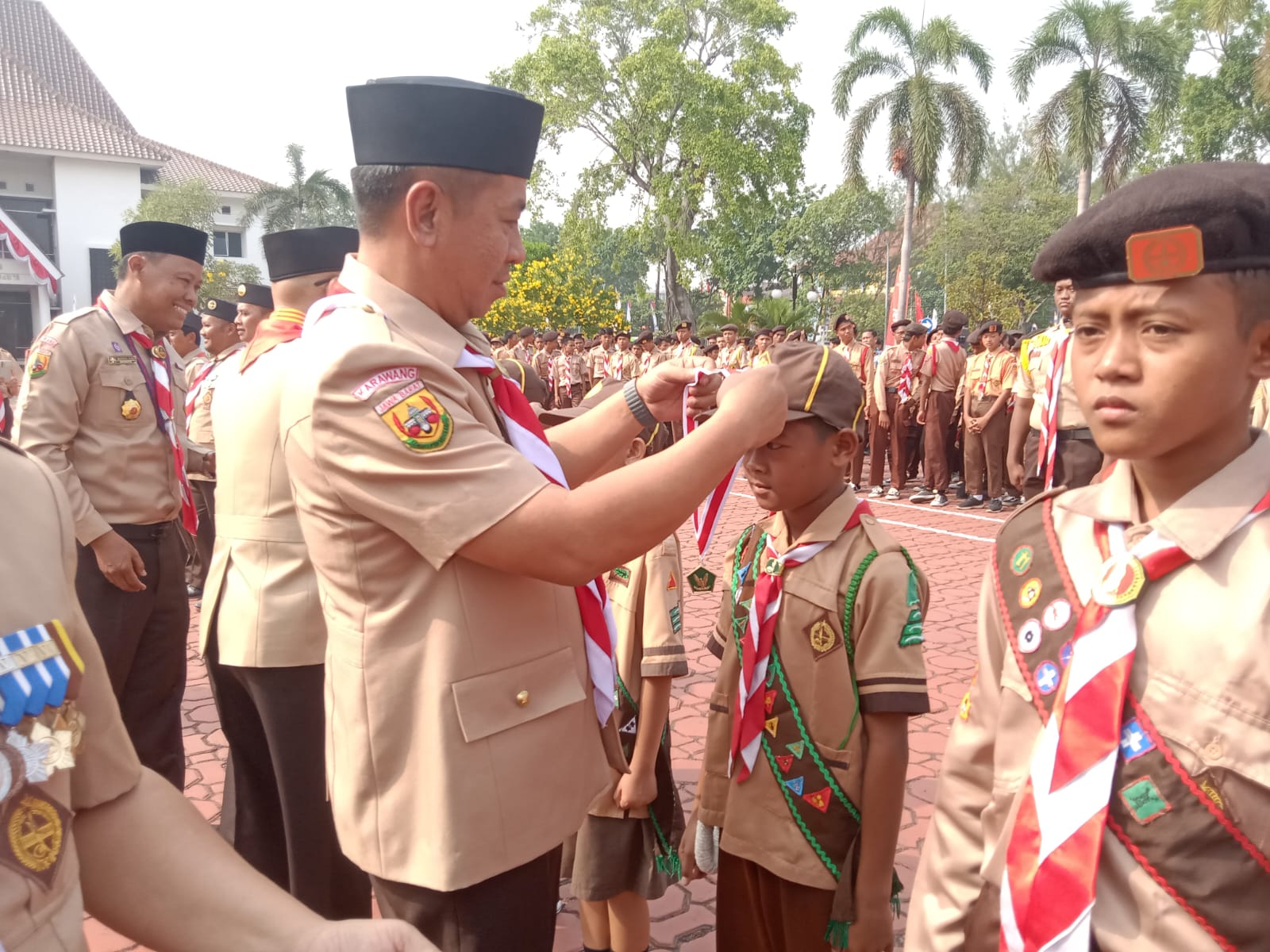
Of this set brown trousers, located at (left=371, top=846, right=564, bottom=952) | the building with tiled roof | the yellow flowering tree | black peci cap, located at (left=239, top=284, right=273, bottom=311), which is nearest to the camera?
brown trousers, located at (left=371, top=846, right=564, bottom=952)

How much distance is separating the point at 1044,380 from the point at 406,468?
7099 millimetres

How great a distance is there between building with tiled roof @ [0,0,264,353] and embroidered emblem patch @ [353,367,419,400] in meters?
36.8

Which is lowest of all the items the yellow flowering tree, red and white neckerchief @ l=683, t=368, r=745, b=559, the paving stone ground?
the paving stone ground

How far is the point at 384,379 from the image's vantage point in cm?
151

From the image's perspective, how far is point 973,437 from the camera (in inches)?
426

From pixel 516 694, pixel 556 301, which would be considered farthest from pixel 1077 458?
pixel 556 301

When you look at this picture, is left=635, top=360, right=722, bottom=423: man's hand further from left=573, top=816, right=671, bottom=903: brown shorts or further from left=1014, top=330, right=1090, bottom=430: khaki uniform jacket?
left=1014, top=330, right=1090, bottom=430: khaki uniform jacket

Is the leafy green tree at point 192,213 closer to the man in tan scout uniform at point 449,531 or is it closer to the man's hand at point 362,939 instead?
the man in tan scout uniform at point 449,531

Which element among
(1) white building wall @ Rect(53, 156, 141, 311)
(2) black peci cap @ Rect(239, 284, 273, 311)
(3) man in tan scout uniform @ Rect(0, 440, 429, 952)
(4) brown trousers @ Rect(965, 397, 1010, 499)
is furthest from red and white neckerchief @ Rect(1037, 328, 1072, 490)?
(1) white building wall @ Rect(53, 156, 141, 311)

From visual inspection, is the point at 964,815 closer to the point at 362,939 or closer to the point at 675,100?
the point at 362,939

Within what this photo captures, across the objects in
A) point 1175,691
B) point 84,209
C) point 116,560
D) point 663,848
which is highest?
point 84,209

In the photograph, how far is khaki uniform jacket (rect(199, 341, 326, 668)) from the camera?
2582 mm

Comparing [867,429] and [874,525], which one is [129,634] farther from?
[867,429]

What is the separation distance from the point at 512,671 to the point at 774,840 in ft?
2.84
